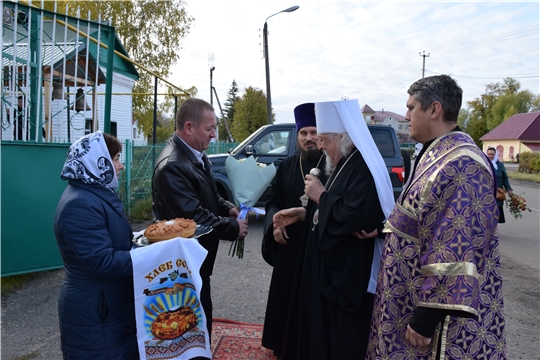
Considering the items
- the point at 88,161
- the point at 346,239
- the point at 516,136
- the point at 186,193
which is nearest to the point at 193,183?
the point at 186,193

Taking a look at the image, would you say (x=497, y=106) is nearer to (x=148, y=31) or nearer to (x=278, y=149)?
(x=148, y=31)

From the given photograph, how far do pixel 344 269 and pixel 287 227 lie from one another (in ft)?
3.12

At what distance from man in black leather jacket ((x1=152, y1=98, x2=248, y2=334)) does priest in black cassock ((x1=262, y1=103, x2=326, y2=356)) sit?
42cm

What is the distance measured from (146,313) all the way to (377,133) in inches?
311

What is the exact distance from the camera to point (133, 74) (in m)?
17.3

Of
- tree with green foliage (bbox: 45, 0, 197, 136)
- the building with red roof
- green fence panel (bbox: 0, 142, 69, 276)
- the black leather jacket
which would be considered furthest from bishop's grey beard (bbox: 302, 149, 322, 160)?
the building with red roof

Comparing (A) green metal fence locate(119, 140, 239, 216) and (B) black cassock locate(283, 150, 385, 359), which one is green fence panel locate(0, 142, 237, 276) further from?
(A) green metal fence locate(119, 140, 239, 216)

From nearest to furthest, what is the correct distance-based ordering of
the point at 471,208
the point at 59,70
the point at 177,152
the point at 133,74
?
the point at 471,208
the point at 177,152
the point at 59,70
the point at 133,74

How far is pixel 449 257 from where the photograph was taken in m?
1.69

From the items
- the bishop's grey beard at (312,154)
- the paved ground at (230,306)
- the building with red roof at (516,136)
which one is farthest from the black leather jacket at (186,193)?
the building with red roof at (516,136)

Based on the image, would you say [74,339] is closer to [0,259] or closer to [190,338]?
[190,338]

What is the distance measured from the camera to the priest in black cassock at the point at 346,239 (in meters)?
2.33

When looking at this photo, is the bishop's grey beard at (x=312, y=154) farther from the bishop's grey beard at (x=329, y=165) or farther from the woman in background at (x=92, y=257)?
the woman in background at (x=92, y=257)

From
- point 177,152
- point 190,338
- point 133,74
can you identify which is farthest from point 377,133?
point 133,74
